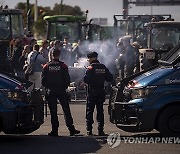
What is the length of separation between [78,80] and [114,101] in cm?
779

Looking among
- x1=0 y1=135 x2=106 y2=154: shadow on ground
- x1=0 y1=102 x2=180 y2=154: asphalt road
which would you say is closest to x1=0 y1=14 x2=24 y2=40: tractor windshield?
x1=0 y1=102 x2=180 y2=154: asphalt road

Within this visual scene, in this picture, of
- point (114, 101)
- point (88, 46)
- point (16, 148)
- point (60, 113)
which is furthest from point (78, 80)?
point (16, 148)

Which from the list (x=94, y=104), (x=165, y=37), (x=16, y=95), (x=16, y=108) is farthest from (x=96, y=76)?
(x=165, y=37)

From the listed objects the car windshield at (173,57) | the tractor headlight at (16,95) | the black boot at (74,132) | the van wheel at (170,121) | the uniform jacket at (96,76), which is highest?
the car windshield at (173,57)

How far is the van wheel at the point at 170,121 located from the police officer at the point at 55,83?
205 cm

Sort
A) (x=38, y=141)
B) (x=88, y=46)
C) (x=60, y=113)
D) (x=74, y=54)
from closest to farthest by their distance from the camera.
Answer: (x=38, y=141) → (x=60, y=113) → (x=74, y=54) → (x=88, y=46)

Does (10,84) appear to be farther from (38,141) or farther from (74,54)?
(74,54)

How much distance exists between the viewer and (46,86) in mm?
12422

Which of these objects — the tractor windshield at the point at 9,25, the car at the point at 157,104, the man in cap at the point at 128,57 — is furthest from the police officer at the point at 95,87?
the tractor windshield at the point at 9,25

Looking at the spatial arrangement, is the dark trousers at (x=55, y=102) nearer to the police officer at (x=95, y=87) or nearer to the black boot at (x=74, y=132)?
the black boot at (x=74, y=132)

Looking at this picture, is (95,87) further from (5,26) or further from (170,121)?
(5,26)

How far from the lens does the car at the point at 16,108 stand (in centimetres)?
1117

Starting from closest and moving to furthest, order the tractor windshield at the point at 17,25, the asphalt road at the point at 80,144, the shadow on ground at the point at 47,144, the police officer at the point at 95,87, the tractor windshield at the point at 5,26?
the asphalt road at the point at 80,144 < the shadow on ground at the point at 47,144 < the police officer at the point at 95,87 < the tractor windshield at the point at 5,26 < the tractor windshield at the point at 17,25

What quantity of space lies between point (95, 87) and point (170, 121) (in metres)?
1.92
